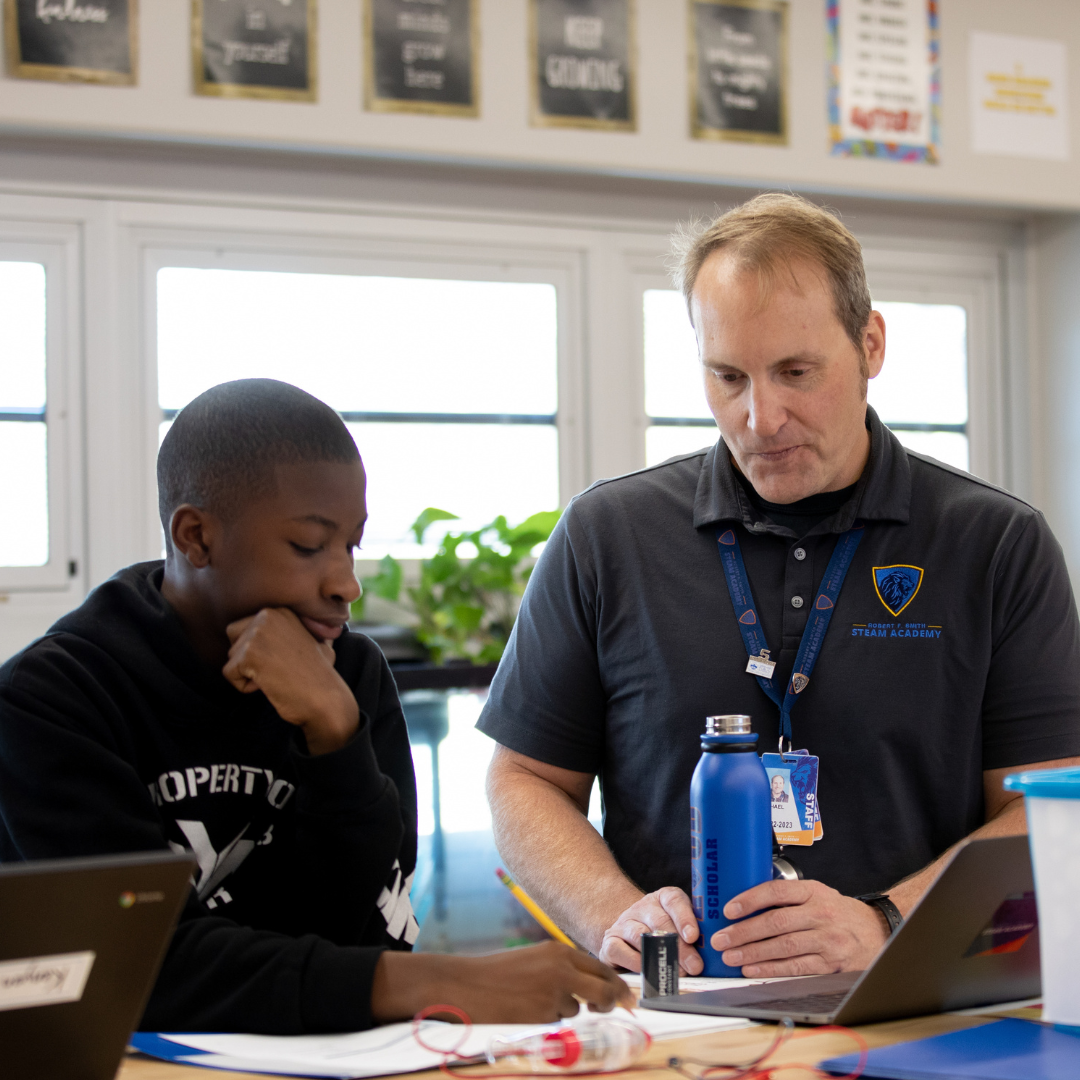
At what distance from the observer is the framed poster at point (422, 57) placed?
3.03 m

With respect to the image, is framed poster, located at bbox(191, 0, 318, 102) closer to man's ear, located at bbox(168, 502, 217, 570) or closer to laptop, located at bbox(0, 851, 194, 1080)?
man's ear, located at bbox(168, 502, 217, 570)

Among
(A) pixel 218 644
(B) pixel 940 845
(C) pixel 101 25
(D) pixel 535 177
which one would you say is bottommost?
(B) pixel 940 845

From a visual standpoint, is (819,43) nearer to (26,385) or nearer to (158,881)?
(26,385)

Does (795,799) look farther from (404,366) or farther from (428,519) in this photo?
(404,366)

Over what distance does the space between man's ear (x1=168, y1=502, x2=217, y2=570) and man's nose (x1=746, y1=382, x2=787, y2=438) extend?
69 cm

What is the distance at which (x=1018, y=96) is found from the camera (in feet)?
11.7

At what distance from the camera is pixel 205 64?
114 inches

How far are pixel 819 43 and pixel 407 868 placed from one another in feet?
9.54

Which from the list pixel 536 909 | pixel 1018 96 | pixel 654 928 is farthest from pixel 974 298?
pixel 654 928

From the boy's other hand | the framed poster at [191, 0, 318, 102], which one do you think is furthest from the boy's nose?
the framed poster at [191, 0, 318, 102]

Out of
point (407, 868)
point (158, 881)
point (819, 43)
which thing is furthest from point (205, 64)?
point (158, 881)

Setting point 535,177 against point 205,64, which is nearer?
point 205,64

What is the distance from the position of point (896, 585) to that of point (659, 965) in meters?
0.71

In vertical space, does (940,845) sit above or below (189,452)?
below
